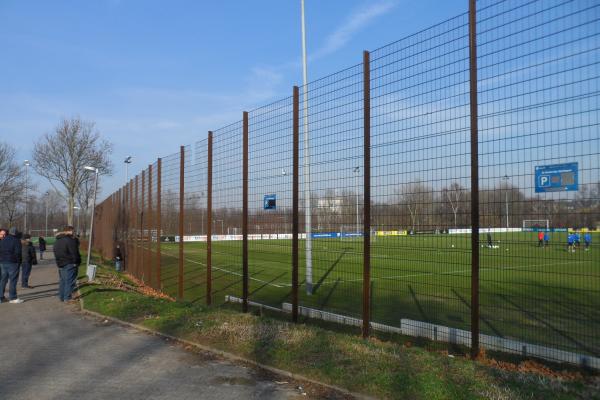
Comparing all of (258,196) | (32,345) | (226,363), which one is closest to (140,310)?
(32,345)

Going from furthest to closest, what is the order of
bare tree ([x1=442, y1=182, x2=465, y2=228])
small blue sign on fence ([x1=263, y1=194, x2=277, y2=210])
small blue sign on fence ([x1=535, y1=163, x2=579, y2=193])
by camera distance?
small blue sign on fence ([x1=263, y1=194, x2=277, y2=210]) → bare tree ([x1=442, y1=182, x2=465, y2=228]) → small blue sign on fence ([x1=535, y1=163, x2=579, y2=193])

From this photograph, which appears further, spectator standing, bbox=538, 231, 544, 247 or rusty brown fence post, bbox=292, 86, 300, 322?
rusty brown fence post, bbox=292, 86, 300, 322

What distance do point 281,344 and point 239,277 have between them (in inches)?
544

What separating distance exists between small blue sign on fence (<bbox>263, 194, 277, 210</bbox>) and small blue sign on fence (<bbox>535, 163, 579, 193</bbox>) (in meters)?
4.52

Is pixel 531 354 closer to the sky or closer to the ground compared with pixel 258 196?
closer to the ground

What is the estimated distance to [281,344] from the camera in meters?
6.32

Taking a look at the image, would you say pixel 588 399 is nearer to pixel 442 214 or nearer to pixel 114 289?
pixel 442 214

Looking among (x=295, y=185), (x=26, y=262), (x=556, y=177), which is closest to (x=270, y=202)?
(x=295, y=185)

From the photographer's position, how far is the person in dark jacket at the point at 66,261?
1159 centimetres

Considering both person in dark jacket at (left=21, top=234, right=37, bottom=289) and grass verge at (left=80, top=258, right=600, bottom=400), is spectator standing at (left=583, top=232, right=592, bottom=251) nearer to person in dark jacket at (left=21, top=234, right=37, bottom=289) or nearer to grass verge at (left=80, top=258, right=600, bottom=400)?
grass verge at (left=80, top=258, right=600, bottom=400)

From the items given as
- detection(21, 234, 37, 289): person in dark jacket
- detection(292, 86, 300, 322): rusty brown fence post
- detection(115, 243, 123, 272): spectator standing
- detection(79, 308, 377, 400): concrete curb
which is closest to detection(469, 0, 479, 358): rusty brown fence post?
detection(79, 308, 377, 400): concrete curb

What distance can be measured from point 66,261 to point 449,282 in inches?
433

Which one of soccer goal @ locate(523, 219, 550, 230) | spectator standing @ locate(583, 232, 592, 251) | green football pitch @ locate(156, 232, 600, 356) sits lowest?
green football pitch @ locate(156, 232, 600, 356)

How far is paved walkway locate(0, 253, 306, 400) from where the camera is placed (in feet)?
16.6
